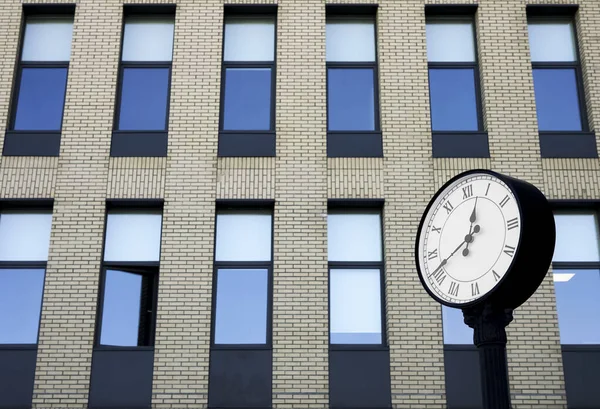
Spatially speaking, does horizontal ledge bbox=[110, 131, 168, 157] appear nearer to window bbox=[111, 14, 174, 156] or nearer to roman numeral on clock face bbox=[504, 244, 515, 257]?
window bbox=[111, 14, 174, 156]

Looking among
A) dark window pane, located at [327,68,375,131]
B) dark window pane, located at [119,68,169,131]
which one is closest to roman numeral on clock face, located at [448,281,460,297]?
dark window pane, located at [327,68,375,131]

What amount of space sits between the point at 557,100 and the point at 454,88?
5.93ft

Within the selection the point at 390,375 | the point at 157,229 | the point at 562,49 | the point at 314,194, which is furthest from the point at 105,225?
the point at 562,49

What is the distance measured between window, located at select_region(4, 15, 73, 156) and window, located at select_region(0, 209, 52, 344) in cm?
112

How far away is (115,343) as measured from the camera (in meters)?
12.0

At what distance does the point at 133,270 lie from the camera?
12352 millimetres

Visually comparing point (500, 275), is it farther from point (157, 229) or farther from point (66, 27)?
point (66, 27)

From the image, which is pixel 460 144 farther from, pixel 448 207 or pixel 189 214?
pixel 448 207

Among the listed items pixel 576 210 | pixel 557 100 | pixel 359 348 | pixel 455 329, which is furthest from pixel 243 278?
pixel 557 100

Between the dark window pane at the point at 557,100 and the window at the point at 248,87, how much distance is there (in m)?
4.65

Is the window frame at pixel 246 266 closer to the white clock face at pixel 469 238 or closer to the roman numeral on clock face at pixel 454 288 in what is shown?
the white clock face at pixel 469 238

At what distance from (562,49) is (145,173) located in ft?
25.2

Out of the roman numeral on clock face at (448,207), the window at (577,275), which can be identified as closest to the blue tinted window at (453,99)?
the window at (577,275)

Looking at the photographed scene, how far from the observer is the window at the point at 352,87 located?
12922 millimetres
